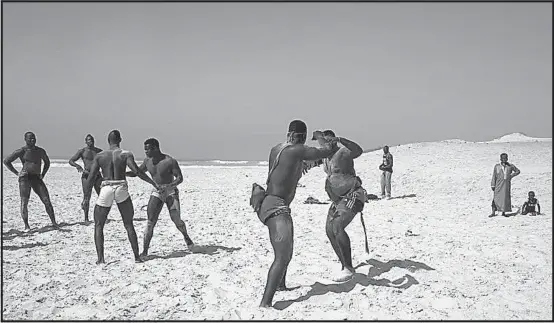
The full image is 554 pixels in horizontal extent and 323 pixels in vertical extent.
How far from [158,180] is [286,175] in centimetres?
321

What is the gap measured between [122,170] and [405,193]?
13794mm

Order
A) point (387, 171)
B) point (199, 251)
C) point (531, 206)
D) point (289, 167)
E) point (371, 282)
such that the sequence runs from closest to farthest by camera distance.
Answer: point (289, 167)
point (371, 282)
point (199, 251)
point (531, 206)
point (387, 171)

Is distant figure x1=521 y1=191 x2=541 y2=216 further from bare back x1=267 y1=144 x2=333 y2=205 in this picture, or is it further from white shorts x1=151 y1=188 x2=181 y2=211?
white shorts x1=151 y1=188 x2=181 y2=211

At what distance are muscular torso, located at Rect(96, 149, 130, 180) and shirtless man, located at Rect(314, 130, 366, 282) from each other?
132 inches

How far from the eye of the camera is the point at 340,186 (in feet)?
23.5

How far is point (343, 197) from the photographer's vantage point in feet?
23.3

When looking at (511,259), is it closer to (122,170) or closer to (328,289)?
(328,289)

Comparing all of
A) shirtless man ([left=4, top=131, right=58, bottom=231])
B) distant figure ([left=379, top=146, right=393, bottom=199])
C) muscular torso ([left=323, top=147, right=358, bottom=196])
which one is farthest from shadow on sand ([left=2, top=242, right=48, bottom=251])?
distant figure ([left=379, top=146, right=393, bottom=199])

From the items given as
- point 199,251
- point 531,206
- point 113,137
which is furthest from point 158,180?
point 531,206

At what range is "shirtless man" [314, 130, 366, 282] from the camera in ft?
22.4

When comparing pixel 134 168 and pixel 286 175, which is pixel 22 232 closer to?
pixel 134 168

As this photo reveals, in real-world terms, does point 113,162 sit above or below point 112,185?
above

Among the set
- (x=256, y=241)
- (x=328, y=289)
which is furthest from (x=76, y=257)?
(x=328, y=289)

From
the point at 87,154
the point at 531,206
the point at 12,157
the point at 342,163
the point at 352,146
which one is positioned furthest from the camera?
the point at 531,206
